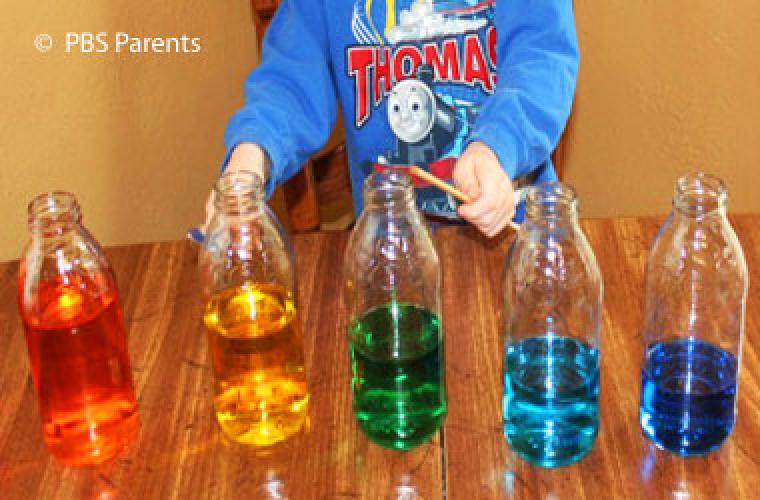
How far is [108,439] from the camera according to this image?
2.79 feet

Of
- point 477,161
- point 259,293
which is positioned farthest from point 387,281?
point 477,161

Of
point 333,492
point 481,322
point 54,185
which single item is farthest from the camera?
point 54,185

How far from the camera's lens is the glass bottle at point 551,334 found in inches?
31.5

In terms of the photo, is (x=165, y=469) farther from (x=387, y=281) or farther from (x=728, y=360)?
(x=728, y=360)

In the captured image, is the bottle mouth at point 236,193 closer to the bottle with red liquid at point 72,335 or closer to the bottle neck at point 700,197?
the bottle with red liquid at point 72,335

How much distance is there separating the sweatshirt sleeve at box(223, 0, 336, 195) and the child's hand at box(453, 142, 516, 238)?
301 millimetres

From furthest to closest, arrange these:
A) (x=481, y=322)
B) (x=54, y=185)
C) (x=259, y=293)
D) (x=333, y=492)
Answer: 1. (x=54, y=185)
2. (x=481, y=322)
3. (x=259, y=293)
4. (x=333, y=492)

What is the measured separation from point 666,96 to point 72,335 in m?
1.54

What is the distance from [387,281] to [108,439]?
264mm

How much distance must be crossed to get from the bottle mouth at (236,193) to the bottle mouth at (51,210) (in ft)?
0.37

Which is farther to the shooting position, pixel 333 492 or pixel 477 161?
pixel 477 161

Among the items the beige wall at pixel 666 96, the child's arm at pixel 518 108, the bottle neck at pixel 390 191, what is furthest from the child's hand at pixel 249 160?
the beige wall at pixel 666 96

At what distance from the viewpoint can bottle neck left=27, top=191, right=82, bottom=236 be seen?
804 mm

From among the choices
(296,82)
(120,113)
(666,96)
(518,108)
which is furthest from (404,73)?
(666,96)
